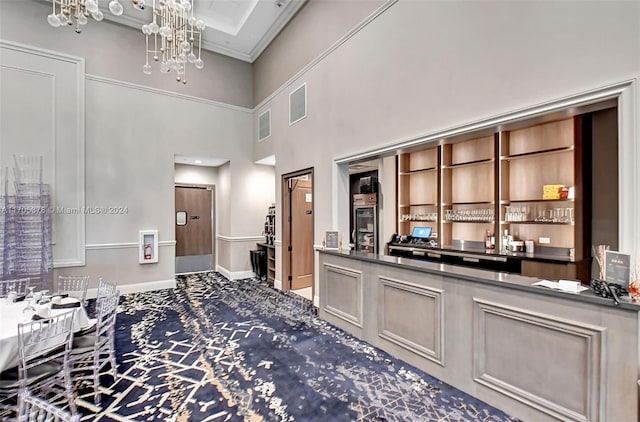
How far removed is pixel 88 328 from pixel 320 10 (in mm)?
5515

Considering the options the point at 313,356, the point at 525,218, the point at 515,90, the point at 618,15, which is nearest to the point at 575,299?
the point at 515,90

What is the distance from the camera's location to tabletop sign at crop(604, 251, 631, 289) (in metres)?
1.83

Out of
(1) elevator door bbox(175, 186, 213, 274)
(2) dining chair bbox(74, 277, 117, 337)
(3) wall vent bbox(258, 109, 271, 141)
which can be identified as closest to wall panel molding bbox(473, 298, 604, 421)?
(2) dining chair bbox(74, 277, 117, 337)

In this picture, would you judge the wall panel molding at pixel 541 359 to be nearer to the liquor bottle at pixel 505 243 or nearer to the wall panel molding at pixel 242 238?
the liquor bottle at pixel 505 243

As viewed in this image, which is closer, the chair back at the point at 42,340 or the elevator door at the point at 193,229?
the chair back at the point at 42,340

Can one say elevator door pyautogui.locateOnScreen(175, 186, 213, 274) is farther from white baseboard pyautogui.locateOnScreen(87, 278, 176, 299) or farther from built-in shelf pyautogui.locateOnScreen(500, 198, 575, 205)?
built-in shelf pyautogui.locateOnScreen(500, 198, 575, 205)

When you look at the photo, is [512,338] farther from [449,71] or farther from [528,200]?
[528,200]

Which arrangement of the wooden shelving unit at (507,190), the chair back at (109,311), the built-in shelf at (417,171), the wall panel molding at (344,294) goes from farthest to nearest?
the built-in shelf at (417,171), the wooden shelving unit at (507,190), the wall panel molding at (344,294), the chair back at (109,311)

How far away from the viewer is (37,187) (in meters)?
5.11

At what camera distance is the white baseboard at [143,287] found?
5.74 metres

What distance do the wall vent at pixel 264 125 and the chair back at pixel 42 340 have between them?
513 centimetres

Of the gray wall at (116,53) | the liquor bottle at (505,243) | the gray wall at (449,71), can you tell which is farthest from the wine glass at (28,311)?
the liquor bottle at (505,243)

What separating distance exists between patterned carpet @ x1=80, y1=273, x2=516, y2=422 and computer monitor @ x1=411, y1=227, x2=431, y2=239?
2.72 m

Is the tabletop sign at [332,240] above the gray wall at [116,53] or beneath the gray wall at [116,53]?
beneath
